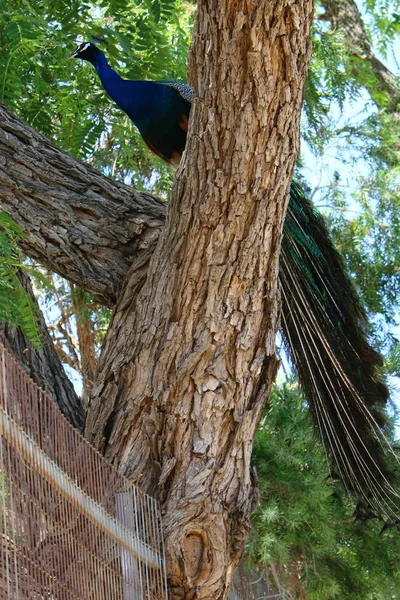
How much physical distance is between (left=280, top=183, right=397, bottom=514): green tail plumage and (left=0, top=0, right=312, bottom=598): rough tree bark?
0.73 metres

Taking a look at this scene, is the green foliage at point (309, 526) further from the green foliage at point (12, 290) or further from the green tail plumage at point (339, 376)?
the green foliage at point (12, 290)

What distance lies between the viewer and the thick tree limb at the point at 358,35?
6430 millimetres

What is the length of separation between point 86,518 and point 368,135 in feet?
13.3

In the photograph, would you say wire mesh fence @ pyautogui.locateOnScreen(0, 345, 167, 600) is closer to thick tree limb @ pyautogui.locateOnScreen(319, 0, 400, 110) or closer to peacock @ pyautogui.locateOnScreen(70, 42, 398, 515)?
peacock @ pyautogui.locateOnScreen(70, 42, 398, 515)

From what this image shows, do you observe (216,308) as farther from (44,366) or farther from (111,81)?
(111,81)

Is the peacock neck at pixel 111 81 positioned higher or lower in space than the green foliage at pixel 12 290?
higher

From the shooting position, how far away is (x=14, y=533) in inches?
76.9

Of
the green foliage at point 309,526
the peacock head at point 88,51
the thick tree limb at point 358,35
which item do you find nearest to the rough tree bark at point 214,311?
the green foliage at point 309,526

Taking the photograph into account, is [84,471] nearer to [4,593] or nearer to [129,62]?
[4,593]

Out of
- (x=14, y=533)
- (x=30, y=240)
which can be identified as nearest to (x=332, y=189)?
(x=30, y=240)

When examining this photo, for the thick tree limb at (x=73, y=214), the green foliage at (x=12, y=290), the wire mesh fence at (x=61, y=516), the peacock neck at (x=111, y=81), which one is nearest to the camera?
the wire mesh fence at (x=61, y=516)

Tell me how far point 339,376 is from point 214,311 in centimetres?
100

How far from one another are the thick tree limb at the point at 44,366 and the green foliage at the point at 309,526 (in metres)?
1.07

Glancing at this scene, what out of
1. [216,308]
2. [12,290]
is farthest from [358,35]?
[12,290]
